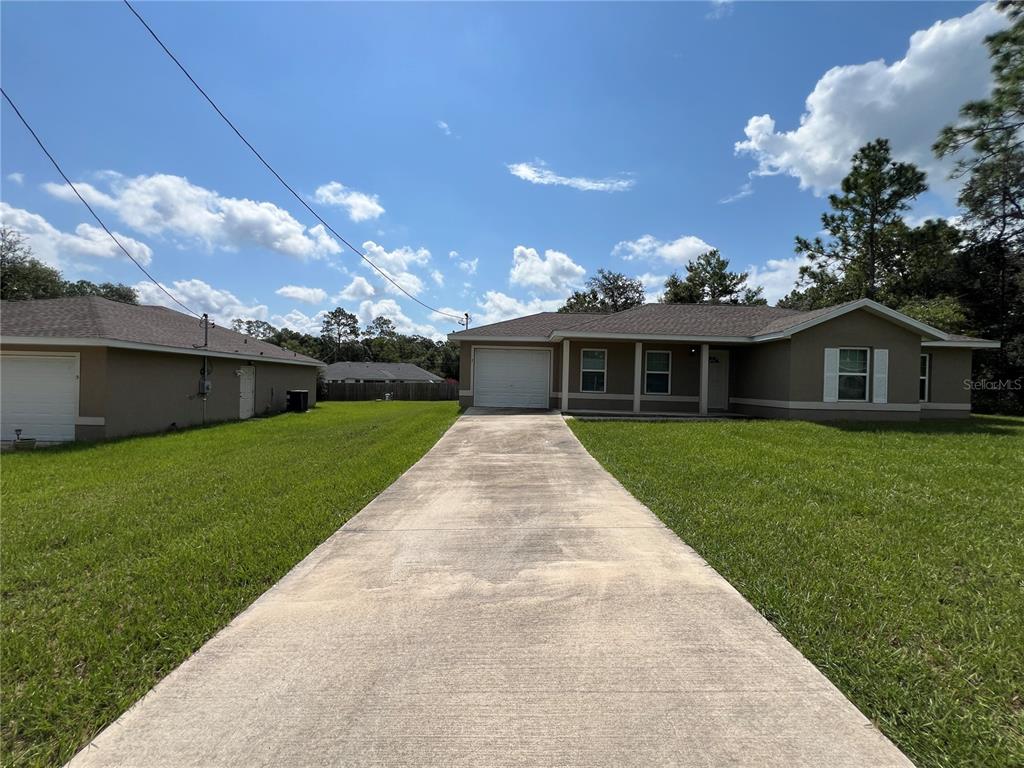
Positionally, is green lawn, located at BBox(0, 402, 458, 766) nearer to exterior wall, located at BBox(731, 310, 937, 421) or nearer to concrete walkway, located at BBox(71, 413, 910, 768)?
concrete walkway, located at BBox(71, 413, 910, 768)

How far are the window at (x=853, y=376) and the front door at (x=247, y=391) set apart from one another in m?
19.4

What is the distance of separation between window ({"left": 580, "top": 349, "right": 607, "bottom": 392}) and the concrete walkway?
39.1ft

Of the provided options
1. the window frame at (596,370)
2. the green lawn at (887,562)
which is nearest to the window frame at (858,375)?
the green lawn at (887,562)

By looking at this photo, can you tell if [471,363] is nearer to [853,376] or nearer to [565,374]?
[565,374]

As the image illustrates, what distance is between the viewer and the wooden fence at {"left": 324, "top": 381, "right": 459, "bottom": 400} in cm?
3416

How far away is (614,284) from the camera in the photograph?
45.0 m

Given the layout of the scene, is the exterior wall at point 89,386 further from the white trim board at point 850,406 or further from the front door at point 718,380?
the white trim board at point 850,406

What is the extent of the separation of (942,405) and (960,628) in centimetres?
1698

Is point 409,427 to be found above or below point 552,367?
below

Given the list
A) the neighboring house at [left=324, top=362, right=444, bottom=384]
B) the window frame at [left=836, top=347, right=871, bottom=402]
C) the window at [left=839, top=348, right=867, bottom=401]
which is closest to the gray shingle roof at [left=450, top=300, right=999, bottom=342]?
the window frame at [left=836, top=347, right=871, bottom=402]

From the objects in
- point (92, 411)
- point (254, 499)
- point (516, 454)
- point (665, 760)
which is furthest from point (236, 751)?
point (92, 411)

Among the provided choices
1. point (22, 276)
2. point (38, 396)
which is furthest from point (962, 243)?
point (22, 276)

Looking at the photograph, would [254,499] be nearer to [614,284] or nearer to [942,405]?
[942,405]

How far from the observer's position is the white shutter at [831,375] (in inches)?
530
